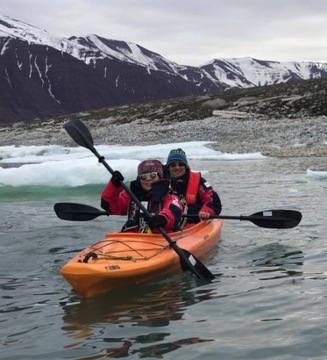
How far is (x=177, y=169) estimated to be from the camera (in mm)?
7266

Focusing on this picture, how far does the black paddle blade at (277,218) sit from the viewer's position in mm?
6914

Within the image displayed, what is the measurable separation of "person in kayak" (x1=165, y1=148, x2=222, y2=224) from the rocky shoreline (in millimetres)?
12255

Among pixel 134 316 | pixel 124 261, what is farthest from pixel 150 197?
pixel 134 316

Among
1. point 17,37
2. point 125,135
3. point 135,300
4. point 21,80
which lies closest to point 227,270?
point 135,300

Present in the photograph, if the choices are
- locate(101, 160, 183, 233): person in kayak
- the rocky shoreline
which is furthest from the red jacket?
the rocky shoreline

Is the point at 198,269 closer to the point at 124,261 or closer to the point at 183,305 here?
the point at 124,261

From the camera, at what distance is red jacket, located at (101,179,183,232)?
6.20 m

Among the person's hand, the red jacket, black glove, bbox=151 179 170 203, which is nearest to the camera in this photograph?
the red jacket

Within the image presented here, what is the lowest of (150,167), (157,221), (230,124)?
(157,221)

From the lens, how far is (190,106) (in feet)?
136

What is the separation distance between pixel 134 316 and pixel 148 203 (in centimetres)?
216

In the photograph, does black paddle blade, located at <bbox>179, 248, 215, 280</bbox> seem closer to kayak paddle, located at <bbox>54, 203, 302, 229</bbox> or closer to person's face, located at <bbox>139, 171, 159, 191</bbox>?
person's face, located at <bbox>139, 171, 159, 191</bbox>

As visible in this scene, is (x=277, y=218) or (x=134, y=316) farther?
(x=277, y=218)

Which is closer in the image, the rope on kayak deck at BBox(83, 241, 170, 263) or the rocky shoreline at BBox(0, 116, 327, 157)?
the rope on kayak deck at BBox(83, 241, 170, 263)
